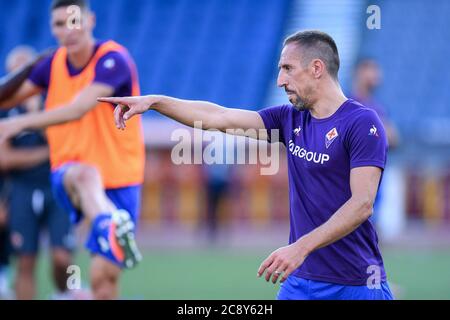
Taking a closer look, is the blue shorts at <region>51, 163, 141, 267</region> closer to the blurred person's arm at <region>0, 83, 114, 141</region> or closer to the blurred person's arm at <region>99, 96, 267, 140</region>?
the blurred person's arm at <region>0, 83, 114, 141</region>

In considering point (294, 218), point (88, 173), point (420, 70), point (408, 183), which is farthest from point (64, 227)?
point (420, 70)

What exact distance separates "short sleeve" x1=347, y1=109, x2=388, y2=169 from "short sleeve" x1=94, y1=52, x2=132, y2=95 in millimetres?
2498

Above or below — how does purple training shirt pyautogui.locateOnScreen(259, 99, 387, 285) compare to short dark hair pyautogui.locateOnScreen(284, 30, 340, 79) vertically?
below

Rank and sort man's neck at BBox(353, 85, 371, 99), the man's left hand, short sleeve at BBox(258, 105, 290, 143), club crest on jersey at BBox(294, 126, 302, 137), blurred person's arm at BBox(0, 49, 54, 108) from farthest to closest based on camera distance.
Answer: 1. man's neck at BBox(353, 85, 371, 99)
2. blurred person's arm at BBox(0, 49, 54, 108)
3. short sleeve at BBox(258, 105, 290, 143)
4. club crest on jersey at BBox(294, 126, 302, 137)
5. the man's left hand

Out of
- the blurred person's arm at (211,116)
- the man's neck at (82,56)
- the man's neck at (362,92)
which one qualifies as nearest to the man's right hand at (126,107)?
the blurred person's arm at (211,116)

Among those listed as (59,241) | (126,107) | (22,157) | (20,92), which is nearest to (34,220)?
(59,241)

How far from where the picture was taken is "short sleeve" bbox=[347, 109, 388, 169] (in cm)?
470

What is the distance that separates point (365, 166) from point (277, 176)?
14145mm

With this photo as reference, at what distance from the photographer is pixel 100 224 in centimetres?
658

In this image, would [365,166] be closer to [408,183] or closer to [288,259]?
[288,259]

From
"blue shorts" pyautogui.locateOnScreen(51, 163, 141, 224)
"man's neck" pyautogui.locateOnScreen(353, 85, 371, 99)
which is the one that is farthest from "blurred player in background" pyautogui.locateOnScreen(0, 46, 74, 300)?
"man's neck" pyautogui.locateOnScreen(353, 85, 371, 99)

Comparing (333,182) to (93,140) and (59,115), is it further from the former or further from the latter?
(93,140)

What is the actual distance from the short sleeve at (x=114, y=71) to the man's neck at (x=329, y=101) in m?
2.21

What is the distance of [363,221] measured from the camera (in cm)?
466
